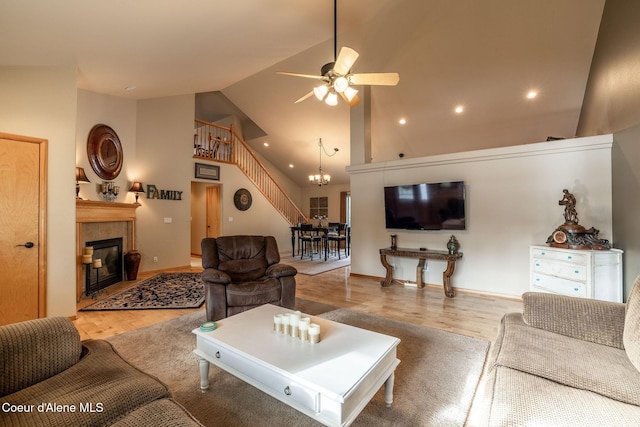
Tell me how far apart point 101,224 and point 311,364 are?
15.9 ft

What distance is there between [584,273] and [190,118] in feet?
23.8

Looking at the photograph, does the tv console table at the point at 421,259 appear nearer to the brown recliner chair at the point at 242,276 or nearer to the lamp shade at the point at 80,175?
the brown recliner chair at the point at 242,276

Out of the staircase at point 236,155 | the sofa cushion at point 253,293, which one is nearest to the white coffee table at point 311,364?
the sofa cushion at point 253,293

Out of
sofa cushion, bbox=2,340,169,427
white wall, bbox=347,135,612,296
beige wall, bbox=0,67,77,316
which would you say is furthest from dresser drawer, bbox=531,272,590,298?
beige wall, bbox=0,67,77,316

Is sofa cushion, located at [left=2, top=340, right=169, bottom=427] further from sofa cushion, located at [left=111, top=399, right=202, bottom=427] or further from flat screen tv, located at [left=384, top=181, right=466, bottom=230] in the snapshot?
flat screen tv, located at [left=384, top=181, right=466, bottom=230]

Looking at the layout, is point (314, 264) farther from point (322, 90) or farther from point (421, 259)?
point (322, 90)

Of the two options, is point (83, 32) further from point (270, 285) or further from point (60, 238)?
point (270, 285)

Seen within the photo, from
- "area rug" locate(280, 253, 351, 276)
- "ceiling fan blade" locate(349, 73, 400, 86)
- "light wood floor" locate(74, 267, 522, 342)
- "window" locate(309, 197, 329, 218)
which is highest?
"ceiling fan blade" locate(349, 73, 400, 86)

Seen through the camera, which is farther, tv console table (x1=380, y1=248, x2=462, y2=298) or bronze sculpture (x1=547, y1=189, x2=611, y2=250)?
tv console table (x1=380, y1=248, x2=462, y2=298)

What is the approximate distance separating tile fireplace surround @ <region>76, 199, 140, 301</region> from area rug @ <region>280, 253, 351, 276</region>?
11.2 feet

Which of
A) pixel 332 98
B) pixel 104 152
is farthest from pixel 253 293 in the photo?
pixel 104 152

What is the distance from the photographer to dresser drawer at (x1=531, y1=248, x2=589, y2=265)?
9.30ft

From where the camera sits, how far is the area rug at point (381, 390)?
1643mm

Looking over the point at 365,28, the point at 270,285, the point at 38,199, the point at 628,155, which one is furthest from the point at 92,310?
the point at 628,155
